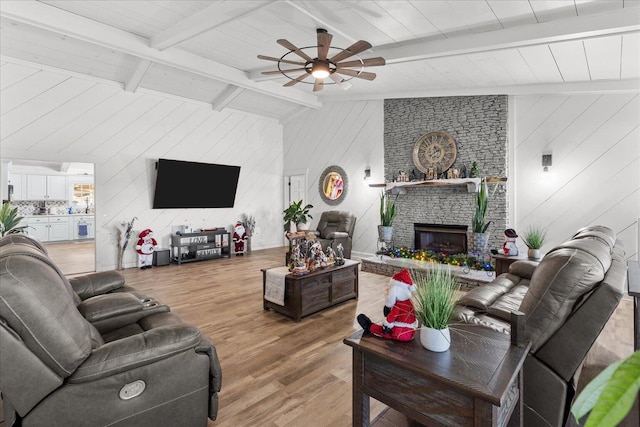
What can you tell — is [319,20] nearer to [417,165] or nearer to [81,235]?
[417,165]

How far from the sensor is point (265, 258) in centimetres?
745

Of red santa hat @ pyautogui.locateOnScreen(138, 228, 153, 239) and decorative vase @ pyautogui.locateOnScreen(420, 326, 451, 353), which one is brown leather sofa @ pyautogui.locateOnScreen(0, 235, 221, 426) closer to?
decorative vase @ pyautogui.locateOnScreen(420, 326, 451, 353)

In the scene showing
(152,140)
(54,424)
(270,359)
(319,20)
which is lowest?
(270,359)

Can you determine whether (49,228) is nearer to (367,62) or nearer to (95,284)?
(95,284)

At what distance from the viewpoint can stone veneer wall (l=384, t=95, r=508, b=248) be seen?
5.71 metres

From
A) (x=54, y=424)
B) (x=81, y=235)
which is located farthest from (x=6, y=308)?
(x=81, y=235)

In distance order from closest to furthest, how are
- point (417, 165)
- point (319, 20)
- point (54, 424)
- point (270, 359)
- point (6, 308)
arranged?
point (6, 308) → point (54, 424) → point (270, 359) → point (319, 20) → point (417, 165)

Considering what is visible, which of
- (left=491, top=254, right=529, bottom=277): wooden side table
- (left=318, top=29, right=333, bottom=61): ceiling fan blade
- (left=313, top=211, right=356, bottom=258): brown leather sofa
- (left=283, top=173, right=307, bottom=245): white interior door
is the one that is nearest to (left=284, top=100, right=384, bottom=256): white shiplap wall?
(left=283, top=173, right=307, bottom=245): white interior door

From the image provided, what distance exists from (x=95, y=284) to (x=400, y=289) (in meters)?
2.74

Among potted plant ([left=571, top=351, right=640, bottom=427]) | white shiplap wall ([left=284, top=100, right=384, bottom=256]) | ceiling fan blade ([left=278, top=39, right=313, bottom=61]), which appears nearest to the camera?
potted plant ([left=571, top=351, right=640, bottom=427])

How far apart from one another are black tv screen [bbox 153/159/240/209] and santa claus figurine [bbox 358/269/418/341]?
20.8ft

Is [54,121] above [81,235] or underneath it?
above

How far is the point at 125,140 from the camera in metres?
6.44

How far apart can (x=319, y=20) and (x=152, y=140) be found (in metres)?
4.56
